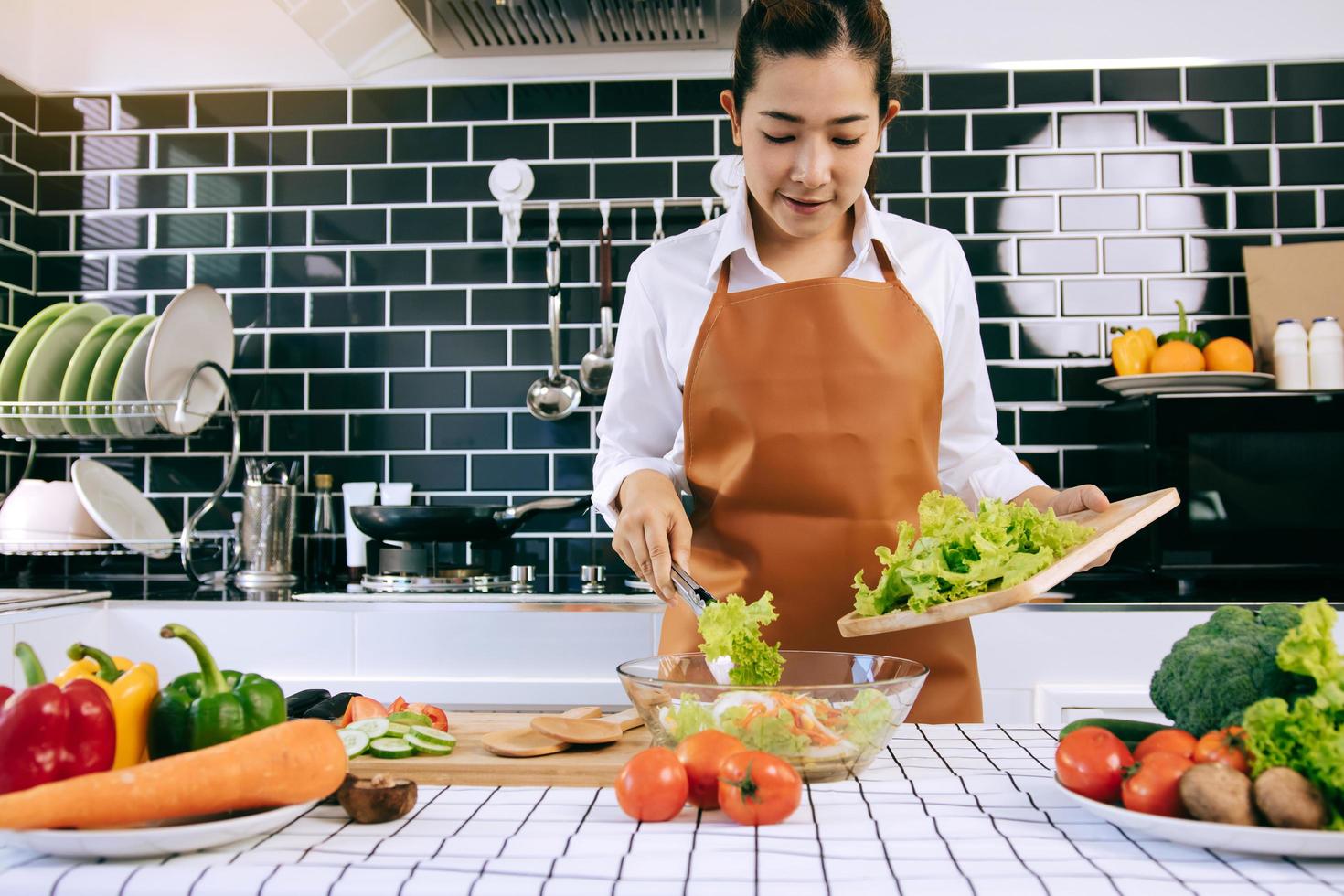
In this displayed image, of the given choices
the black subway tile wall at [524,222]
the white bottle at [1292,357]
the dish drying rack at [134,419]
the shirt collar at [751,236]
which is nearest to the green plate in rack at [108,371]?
the dish drying rack at [134,419]

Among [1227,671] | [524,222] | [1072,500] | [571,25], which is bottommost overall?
[1227,671]

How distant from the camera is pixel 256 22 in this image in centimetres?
258

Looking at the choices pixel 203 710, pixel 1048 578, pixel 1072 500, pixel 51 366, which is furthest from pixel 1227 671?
pixel 51 366

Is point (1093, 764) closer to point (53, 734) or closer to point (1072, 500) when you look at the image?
point (1072, 500)

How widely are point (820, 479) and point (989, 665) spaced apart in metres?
0.71

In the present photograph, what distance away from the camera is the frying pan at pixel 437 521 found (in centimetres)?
213

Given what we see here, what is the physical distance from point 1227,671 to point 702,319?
0.84 metres

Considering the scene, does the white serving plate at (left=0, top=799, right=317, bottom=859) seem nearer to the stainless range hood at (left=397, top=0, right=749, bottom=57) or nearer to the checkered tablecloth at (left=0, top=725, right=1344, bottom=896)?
the checkered tablecloth at (left=0, top=725, right=1344, bottom=896)

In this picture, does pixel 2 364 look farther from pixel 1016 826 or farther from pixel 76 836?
pixel 1016 826

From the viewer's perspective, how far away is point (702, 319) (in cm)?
148

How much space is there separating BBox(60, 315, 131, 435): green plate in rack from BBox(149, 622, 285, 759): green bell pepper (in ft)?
5.46

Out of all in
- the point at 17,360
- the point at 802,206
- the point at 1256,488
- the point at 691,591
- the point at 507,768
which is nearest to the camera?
the point at 507,768

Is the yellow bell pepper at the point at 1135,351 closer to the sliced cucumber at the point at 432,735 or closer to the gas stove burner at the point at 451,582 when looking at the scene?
the gas stove burner at the point at 451,582

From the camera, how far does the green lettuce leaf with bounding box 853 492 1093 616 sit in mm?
1104
